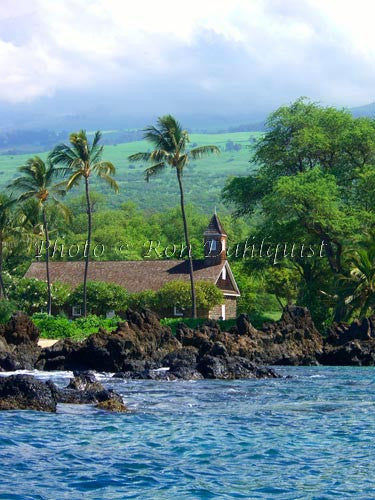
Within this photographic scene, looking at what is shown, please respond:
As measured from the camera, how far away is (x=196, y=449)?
19.7 meters

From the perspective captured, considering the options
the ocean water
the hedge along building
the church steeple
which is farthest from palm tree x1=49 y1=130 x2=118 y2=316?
the ocean water

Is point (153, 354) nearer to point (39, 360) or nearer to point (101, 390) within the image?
point (39, 360)

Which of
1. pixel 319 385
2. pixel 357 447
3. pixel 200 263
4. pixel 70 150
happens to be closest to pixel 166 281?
pixel 200 263

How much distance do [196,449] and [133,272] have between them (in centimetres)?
5432

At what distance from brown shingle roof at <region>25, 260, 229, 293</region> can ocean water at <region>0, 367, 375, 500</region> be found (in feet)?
140

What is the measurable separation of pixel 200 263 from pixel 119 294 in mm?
9625

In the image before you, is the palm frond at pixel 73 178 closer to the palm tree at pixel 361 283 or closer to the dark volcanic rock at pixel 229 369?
the palm tree at pixel 361 283

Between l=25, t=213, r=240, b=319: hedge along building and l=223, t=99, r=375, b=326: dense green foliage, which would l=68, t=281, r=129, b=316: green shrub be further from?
l=223, t=99, r=375, b=326: dense green foliage

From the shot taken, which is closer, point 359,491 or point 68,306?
point 359,491

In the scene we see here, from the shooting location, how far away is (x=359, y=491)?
16203 millimetres

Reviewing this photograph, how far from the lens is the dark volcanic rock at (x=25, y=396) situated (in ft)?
77.7

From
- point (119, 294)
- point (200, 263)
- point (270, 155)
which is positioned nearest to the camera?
point (270, 155)

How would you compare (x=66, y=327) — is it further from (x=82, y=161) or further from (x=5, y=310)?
(x=82, y=161)

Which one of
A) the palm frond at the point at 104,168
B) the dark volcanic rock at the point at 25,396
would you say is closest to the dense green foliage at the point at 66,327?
the palm frond at the point at 104,168
